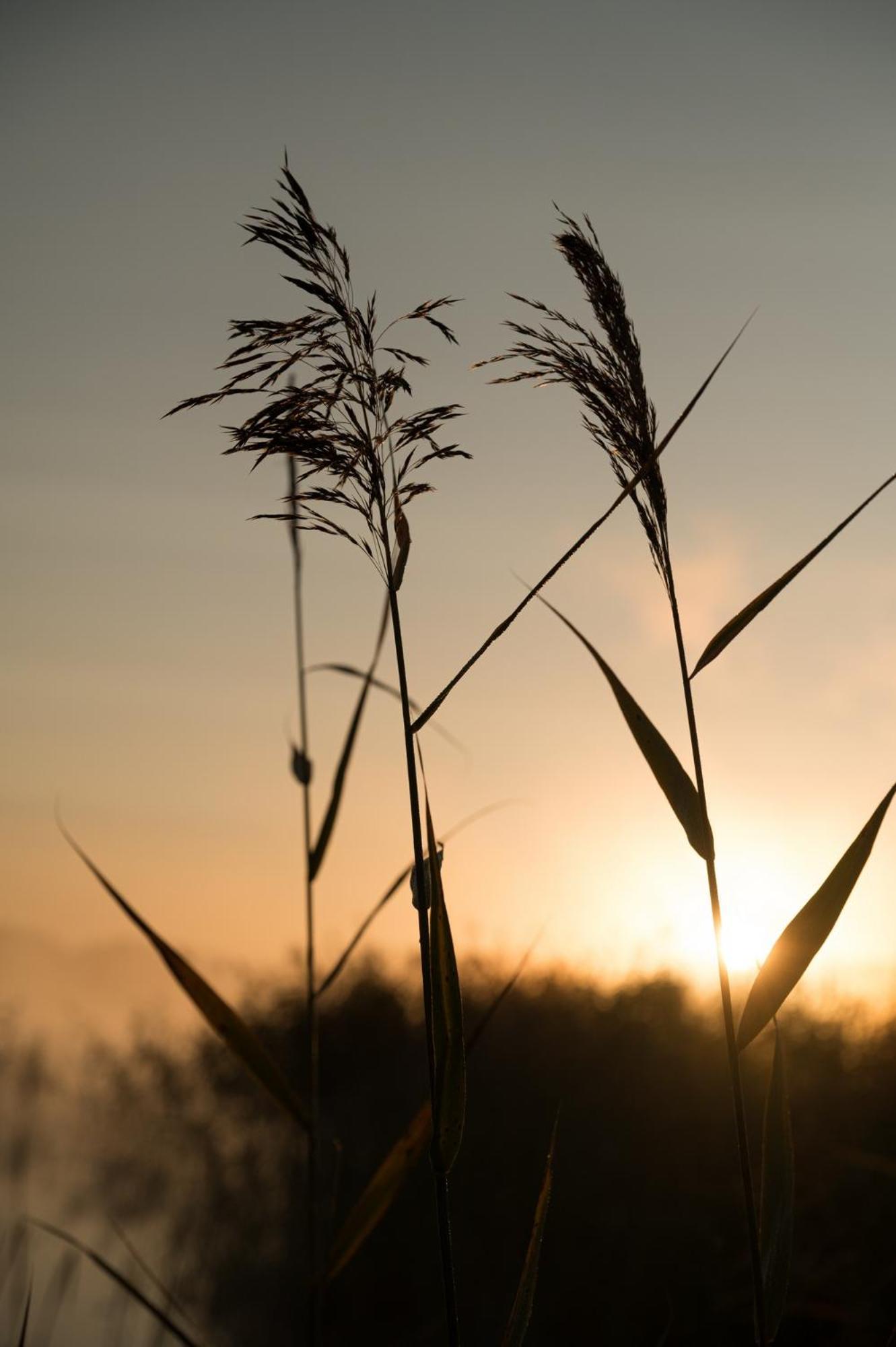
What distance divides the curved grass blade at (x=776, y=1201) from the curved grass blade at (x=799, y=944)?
0.03 meters

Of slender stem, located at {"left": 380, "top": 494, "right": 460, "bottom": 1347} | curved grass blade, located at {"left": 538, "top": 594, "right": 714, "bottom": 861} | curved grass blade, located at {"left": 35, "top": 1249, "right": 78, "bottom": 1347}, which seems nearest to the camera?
slender stem, located at {"left": 380, "top": 494, "right": 460, "bottom": 1347}

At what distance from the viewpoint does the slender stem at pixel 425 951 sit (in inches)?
49.3

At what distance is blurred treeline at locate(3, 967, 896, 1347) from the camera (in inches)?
166

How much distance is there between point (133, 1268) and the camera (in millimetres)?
1910

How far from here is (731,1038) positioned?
147cm

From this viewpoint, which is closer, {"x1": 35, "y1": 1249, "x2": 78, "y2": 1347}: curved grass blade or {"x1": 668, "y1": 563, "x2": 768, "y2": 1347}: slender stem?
{"x1": 668, "y1": 563, "x2": 768, "y2": 1347}: slender stem

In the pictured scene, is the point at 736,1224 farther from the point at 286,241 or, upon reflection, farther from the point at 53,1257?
the point at 286,241

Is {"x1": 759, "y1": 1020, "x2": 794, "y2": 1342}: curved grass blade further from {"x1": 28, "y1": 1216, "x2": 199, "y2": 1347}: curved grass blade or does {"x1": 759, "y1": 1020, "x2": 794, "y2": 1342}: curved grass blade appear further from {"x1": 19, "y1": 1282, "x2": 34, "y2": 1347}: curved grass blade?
{"x1": 19, "y1": 1282, "x2": 34, "y2": 1347}: curved grass blade

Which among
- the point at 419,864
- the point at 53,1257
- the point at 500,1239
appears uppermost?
the point at 419,864

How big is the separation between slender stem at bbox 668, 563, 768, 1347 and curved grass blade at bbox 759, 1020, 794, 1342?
0.06ft

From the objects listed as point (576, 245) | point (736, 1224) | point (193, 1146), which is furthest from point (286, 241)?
point (193, 1146)

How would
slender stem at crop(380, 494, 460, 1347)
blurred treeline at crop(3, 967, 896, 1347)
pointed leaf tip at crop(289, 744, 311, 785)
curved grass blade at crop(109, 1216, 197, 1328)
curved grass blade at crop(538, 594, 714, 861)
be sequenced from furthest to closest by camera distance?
blurred treeline at crop(3, 967, 896, 1347) → pointed leaf tip at crop(289, 744, 311, 785) → curved grass blade at crop(109, 1216, 197, 1328) → curved grass blade at crop(538, 594, 714, 861) → slender stem at crop(380, 494, 460, 1347)

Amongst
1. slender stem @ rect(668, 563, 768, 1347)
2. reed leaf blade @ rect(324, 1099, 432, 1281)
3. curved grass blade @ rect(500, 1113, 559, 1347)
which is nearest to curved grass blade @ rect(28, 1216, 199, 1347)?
reed leaf blade @ rect(324, 1099, 432, 1281)

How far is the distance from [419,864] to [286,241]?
0.86m
